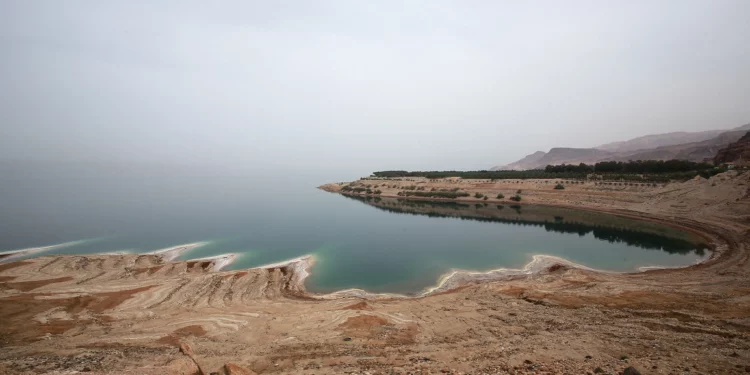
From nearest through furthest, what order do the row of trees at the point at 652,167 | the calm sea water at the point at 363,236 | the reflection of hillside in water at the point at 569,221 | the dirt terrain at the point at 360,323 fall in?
1. the dirt terrain at the point at 360,323
2. the calm sea water at the point at 363,236
3. the reflection of hillside in water at the point at 569,221
4. the row of trees at the point at 652,167

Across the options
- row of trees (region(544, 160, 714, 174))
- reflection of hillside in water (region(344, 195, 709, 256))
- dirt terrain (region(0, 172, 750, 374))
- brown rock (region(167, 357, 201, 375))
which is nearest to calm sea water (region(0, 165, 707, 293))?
reflection of hillside in water (region(344, 195, 709, 256))

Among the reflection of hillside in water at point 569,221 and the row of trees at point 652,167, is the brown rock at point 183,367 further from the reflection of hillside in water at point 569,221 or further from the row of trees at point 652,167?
the row of trees at point 652,167

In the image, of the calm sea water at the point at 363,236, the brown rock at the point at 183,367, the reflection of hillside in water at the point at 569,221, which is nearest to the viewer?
the brown rock at the point at 183,367

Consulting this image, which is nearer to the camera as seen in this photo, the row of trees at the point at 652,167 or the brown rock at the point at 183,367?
the brown rock at the point at 183,367

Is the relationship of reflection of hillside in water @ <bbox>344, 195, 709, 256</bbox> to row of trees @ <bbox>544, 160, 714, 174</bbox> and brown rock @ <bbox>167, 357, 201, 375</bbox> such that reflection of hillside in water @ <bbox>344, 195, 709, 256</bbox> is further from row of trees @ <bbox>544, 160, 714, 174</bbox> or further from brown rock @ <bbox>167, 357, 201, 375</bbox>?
brown rock @ <bbox>167, 357, 201, 375</bbox>

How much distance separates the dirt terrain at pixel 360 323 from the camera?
7566mm

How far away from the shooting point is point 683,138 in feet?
648

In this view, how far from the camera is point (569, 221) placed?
3978 cm

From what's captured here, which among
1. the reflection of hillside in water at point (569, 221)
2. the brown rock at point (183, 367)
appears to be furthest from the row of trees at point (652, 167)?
the brown rock at point (183, 367)

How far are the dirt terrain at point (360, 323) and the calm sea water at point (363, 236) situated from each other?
356 cm

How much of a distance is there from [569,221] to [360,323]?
129 feet

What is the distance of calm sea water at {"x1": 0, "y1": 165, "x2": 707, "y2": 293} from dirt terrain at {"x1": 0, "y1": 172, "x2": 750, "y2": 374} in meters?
3.56

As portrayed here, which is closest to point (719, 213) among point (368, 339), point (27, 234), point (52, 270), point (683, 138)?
point (368, 339)

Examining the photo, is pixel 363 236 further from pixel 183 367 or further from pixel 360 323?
pixel 183 367
